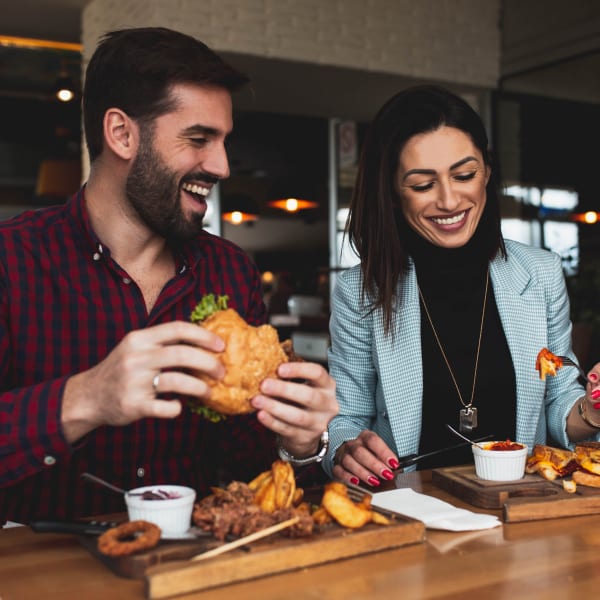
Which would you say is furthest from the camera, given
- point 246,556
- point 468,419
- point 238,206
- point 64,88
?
point 238,206

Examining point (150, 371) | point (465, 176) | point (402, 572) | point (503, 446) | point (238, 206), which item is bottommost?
point (402, 572)

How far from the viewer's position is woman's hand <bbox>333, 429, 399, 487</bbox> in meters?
1.98

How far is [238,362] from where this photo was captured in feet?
4.91

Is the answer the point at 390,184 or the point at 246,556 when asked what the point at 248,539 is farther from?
the point at 390,184

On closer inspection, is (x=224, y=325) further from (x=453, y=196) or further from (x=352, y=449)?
(x=453, y=196)

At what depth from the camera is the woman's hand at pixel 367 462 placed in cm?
198

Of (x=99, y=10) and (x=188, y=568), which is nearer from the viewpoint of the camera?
(x=188, y=568)

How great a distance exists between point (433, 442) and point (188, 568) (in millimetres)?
1376

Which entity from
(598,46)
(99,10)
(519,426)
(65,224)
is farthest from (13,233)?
(598,46)

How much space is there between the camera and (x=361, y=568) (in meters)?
1.37

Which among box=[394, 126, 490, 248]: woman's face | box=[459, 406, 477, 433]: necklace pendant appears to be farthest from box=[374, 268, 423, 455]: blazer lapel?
box=[394, 126, 490, 248]: woman's face

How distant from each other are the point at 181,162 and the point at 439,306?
1067mm

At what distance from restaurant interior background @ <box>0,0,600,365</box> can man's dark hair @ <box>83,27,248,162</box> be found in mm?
3253

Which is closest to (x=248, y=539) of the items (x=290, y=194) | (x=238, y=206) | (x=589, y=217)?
(x=589, y=217)
